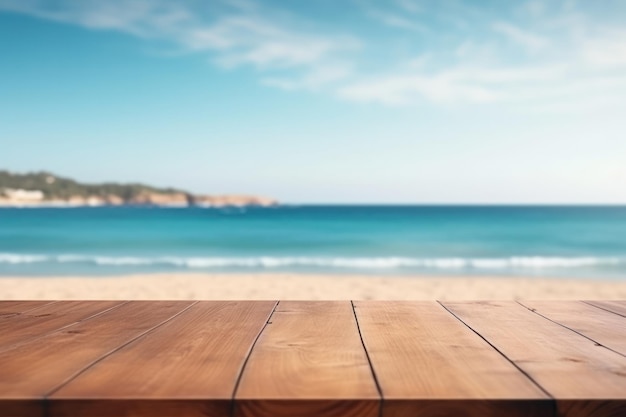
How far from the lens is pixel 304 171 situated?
45.0m

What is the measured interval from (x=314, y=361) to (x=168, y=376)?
1.01ft

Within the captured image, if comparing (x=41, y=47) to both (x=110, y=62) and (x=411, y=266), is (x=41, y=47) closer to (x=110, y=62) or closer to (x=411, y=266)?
(x=110, y=62)

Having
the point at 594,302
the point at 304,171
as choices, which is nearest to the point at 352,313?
the point at 594,302

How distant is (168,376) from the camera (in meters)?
1.20

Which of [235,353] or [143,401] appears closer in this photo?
[143,401]

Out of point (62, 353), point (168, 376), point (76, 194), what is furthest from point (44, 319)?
point (76, 194)

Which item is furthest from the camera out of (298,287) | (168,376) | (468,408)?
(298,287)

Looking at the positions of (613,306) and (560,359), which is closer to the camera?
(560,359)

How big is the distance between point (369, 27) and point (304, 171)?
22812 mm

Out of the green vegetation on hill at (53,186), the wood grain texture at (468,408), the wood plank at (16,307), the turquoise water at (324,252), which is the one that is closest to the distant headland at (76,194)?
the green vegetation on hill at (53,186)

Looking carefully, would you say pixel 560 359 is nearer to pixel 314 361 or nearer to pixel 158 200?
pixel 314 361

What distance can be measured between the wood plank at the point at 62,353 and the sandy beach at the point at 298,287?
22.4ft

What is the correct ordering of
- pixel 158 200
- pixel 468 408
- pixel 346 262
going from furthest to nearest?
1. pixel 158 200
2. pixel 346 262
3. pixel 468 408

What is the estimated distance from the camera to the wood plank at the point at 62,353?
1102 mm
